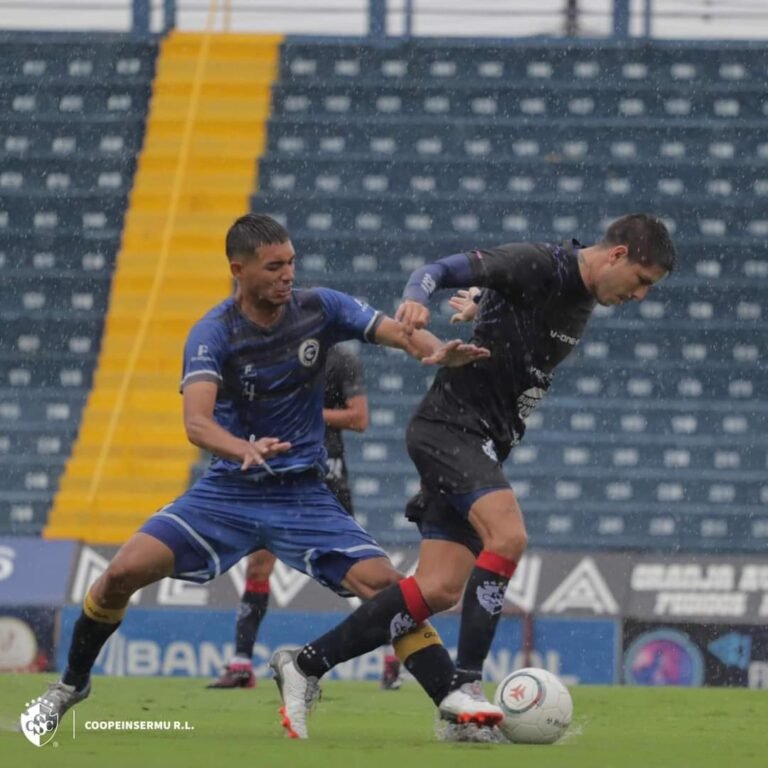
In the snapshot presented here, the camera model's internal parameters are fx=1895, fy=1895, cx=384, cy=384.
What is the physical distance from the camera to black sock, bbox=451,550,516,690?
612cm

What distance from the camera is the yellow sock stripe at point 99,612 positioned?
6.22m

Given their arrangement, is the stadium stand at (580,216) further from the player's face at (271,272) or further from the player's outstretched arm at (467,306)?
the player's face at (271,272)

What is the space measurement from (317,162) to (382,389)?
2700 mm

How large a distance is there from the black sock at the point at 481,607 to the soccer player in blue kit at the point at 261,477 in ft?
0.41

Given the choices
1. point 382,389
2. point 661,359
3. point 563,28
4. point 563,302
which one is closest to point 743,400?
point 661,359

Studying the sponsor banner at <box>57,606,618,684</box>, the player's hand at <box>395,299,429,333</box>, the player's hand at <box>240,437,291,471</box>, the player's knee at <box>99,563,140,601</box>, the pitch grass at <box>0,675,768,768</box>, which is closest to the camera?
the pitch grass at <box>0,675,768,768</box>

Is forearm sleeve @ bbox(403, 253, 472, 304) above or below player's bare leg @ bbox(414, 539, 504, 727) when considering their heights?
above

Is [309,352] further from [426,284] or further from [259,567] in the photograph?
[259,567]

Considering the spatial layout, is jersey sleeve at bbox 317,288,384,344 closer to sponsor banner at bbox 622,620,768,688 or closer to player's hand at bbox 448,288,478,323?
player's hand at bbox 448,288,478,323

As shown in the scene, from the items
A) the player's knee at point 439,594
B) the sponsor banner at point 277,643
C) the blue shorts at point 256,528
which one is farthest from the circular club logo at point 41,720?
the sponsor banner at point 277,643

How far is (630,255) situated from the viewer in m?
6.35

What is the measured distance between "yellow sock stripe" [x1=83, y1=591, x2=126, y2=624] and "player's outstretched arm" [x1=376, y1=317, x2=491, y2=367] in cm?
127

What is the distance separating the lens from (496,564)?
6.16 metres

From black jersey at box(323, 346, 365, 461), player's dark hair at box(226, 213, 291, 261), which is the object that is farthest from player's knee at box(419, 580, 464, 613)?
black jersey at box(323, 346, 365, 461)
